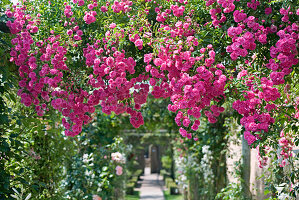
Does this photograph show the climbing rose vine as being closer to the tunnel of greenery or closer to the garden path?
the tunnel of greenery

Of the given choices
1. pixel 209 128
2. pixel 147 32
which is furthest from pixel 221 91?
pixel 209 128

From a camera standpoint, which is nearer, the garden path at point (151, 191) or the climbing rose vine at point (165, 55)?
the climbing rose vine at point (165, 55)

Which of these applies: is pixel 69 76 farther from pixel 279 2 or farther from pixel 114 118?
pixel 114 118

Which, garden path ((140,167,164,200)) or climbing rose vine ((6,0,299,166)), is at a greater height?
climbing rose vine ((6,0,299,166))

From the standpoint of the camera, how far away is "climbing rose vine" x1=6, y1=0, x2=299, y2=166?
223cm

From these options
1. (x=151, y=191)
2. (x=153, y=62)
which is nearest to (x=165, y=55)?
(x=153, y=62)

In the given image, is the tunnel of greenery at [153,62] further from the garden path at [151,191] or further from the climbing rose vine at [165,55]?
the garden path at [151,191]

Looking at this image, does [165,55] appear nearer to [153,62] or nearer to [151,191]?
[153,62]

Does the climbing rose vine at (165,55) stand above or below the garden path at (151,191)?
above

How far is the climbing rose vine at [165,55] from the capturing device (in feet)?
7.33

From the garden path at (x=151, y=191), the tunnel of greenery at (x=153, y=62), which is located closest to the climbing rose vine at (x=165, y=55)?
the tunnel of greenery at (x=153, y=62)

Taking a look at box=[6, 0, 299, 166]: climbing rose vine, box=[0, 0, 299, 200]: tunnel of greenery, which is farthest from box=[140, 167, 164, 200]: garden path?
box=[6, 0, 299, 166]: climbing rose vine

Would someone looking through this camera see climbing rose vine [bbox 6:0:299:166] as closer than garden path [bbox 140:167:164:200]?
Yes

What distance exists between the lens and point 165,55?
2.45m
